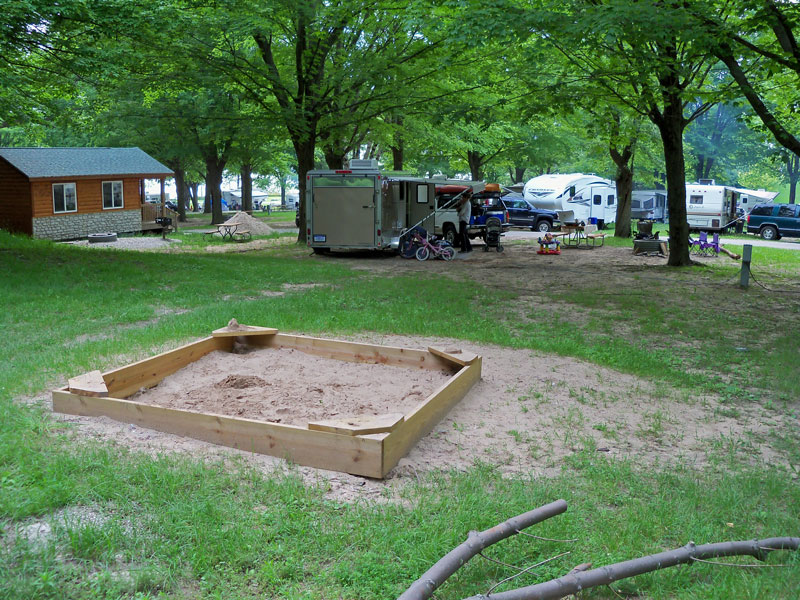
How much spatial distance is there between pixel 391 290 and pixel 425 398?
6.93 metres

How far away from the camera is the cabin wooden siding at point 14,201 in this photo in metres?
25.7

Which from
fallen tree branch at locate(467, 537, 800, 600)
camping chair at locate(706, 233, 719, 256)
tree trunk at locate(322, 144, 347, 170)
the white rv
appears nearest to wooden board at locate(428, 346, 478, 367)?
fallen tree branch at locate(467, 537, 800, 600)

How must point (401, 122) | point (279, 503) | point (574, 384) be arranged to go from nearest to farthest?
point (279, 503)
point (574, 384)
point (401, 122)

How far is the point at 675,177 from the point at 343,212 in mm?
8528

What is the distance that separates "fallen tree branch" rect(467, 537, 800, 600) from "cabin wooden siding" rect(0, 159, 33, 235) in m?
26.6

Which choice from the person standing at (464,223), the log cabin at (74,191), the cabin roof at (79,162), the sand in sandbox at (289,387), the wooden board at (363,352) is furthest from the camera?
the cabin roof at (79,162)

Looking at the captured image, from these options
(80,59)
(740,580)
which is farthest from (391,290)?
(740,580)

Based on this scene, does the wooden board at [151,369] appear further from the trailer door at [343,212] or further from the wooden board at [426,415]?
the trailer door at [343,212]

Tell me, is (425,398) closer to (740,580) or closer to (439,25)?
(740,580)

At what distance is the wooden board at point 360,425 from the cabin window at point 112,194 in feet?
90.1

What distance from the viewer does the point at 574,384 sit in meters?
7.23

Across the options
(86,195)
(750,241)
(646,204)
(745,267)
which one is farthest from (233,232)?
(646,204)

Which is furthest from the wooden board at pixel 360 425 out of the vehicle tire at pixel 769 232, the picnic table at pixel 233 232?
the vehicle tire at pixel 769 232

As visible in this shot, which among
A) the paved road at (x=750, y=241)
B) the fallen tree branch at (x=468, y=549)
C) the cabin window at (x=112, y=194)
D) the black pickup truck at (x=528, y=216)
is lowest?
the fallen tree branch at (x=468, y=549)
